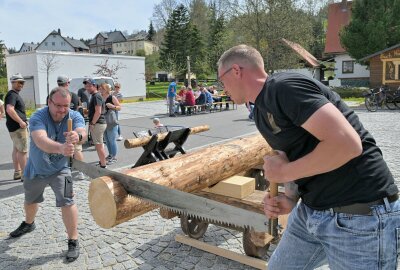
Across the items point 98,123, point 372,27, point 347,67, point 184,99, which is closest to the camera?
point 98,123

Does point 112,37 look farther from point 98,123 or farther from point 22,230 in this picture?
point 22,230

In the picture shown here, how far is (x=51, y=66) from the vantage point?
99.1ft

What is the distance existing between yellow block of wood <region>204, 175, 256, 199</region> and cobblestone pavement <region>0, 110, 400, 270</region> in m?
0.65

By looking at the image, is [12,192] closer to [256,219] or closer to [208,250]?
[208,250]

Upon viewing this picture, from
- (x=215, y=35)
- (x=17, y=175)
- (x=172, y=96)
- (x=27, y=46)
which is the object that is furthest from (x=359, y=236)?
(x=27, y=46)

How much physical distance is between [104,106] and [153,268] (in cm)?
536

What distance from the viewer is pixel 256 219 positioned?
2.32 m

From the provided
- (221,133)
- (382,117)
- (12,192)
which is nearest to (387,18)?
(382,117)

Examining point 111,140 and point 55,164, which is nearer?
point 55,164

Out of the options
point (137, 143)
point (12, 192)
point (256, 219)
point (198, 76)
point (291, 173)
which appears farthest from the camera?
point (198, 76)

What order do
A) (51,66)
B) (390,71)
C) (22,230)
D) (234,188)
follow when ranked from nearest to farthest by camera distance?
(234,188) → (22,230) → (390,71) → (51,66)

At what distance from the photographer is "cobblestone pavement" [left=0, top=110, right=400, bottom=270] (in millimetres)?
4086

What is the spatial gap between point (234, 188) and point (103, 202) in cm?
163

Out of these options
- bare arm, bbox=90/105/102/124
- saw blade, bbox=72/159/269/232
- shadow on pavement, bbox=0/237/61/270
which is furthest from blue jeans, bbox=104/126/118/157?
saw blade, bbox=72/159/269/232
